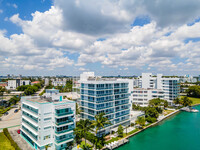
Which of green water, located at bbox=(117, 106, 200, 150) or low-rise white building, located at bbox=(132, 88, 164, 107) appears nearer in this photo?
green water, located at bbox=(117, 106, 200, 150)

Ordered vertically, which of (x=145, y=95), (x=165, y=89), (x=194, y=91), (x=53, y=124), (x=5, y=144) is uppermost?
(x=165, y=89)

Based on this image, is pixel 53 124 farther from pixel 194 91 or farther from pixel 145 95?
pixel 194 91

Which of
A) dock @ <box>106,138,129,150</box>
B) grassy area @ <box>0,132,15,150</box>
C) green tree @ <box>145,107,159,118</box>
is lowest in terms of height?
dock @ <box>106,138,129,150</box>

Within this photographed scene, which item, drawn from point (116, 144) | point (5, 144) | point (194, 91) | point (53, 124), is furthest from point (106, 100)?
point (194, 91)

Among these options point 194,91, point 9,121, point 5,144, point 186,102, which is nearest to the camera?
point 5,144

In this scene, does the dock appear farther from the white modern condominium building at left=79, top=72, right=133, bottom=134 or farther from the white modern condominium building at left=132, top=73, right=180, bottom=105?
the white modern condominium building at left=132, top=73, right=180, bottom=105

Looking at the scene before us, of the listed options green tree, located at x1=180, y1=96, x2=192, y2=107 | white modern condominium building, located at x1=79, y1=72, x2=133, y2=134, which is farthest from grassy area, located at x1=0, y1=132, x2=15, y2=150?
green tree, located at x1=180, y1=96, x2=192, y2=107

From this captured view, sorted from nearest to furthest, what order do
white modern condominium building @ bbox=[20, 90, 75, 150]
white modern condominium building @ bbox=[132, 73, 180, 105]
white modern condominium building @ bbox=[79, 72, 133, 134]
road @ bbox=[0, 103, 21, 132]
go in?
white modern condominium building @ bbox=[20, 90, 75, 150], white modern condominium building @ bbox=[79, 72, 133, 134], road @ bbox=[0, 103, 21, 132], white modern condominium building @ bbox=[132, 73, 180, 105]
